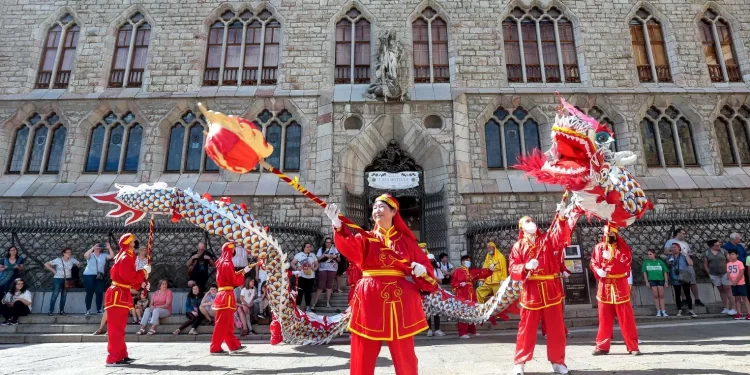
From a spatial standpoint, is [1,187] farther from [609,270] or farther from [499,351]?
[609,270]

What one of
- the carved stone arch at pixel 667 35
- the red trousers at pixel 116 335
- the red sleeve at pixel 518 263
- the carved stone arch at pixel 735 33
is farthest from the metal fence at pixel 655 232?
the red trousers at pixel 116 335

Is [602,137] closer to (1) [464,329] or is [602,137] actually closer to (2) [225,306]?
(1) [464,329]

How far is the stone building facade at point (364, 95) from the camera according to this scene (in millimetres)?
13391

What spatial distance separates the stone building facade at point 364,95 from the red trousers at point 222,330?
22.1 ft

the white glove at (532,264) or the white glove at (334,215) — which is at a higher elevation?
the white glove at (334,215)

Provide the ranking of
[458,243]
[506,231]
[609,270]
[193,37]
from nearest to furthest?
[609,270]
[506,231]
[458,243]
[193,37]

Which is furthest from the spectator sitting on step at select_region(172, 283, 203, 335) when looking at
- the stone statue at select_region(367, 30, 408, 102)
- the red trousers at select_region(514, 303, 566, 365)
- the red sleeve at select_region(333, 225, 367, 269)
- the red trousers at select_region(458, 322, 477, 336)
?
the stone statue at select_region(367, 30, 408, 102)

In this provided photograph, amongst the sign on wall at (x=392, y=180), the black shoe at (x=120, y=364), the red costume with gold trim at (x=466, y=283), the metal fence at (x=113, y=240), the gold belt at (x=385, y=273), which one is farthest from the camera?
the sign on wall at (x=392, y=180)

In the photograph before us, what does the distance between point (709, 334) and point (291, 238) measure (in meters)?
9.10

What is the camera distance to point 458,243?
1260 cm

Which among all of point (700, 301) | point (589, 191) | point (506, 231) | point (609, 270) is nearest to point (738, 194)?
point (700, 301)

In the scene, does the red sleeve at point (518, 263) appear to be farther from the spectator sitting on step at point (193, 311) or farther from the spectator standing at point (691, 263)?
the spectator standing at point (691, 263)

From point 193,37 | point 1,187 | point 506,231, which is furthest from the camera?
point 193,37

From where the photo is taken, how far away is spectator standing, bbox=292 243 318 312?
920 cm
